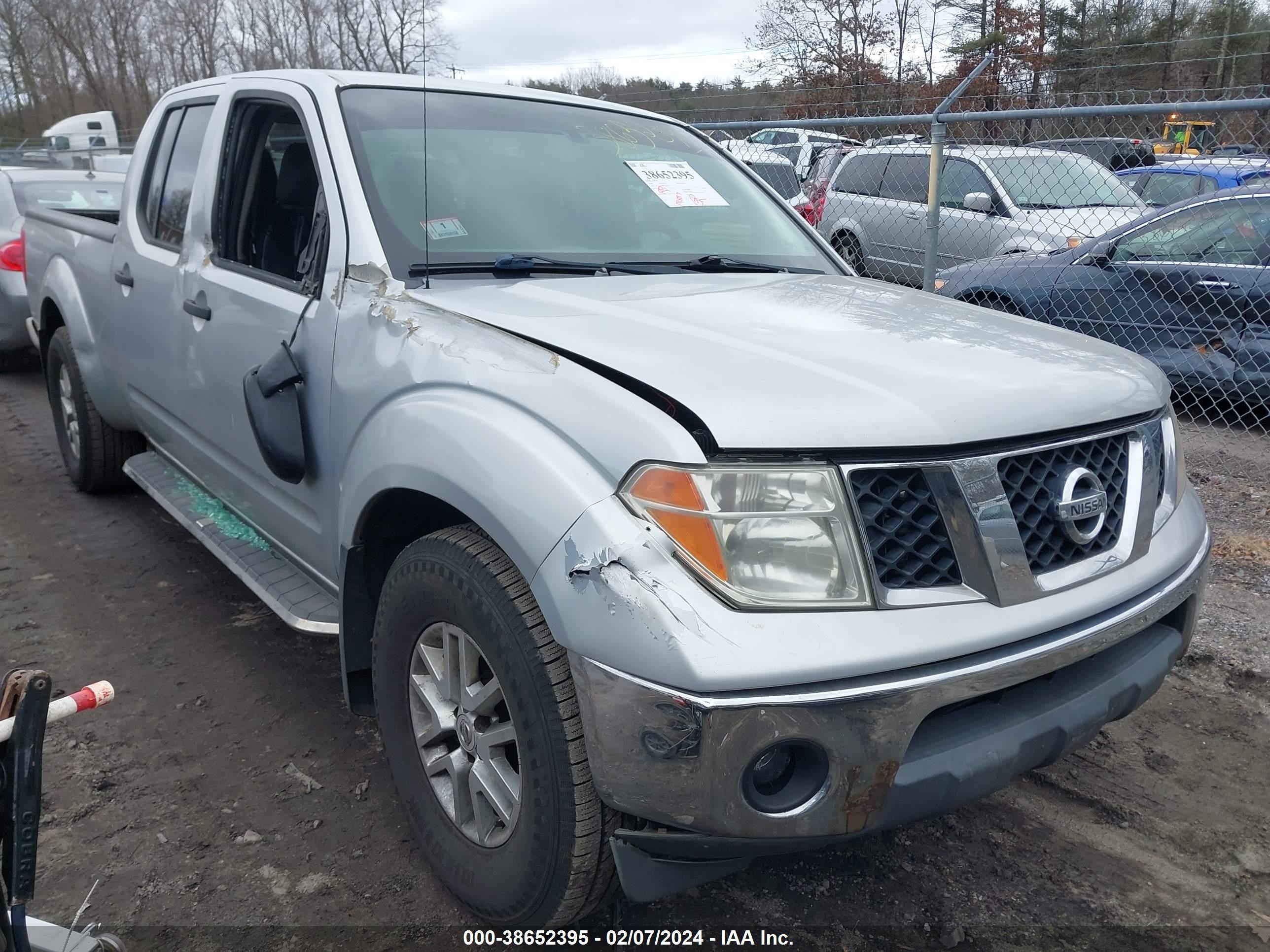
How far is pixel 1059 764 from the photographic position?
297cm

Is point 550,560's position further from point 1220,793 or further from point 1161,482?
point 1220,793

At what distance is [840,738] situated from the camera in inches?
66.2

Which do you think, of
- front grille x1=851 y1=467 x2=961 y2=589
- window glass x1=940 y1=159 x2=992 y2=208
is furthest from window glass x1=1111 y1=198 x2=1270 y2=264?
front grille x1=851 y1=467 x2=961 y2=589

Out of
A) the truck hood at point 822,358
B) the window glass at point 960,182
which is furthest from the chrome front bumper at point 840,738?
A: the window glass at point 960,182

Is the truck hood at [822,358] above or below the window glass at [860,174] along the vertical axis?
below

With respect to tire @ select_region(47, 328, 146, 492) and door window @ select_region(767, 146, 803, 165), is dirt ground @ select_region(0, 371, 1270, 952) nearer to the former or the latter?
tire @ select_region(47, 328, 146, 492)

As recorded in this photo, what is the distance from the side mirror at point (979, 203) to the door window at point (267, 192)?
567cm

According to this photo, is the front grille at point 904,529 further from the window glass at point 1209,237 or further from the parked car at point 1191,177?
the window glass at point 1209,237

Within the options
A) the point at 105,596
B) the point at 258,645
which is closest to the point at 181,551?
the point at 105,596

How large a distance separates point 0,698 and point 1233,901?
2622 millimetres

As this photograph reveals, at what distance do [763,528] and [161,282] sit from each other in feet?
9.29

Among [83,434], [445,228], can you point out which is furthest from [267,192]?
[83,434]

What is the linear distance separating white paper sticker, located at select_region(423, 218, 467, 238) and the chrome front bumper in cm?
144

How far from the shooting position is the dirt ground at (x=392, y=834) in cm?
231
